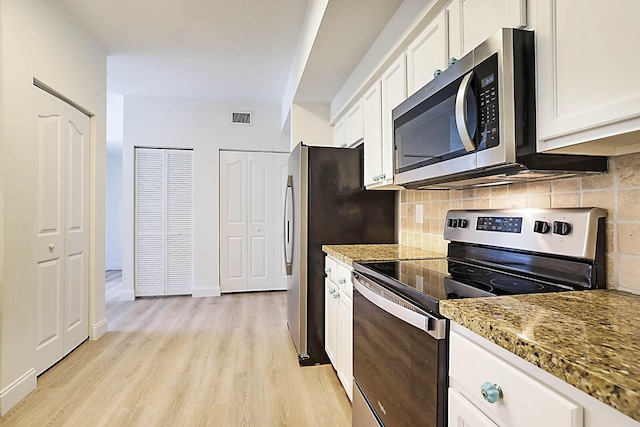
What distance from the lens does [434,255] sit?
1990mm

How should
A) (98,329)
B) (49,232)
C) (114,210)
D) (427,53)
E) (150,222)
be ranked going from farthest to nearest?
(114,210) → (150,222) → (98,329) → (49,232) → (427,53)

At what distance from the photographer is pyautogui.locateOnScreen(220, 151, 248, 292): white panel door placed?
4.84m

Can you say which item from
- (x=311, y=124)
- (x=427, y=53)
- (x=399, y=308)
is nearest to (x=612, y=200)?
(x=399, y=308)

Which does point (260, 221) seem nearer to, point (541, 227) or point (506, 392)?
point (541, 227)

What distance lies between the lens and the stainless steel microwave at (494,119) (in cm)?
102

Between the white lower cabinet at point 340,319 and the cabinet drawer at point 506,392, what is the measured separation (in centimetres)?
103

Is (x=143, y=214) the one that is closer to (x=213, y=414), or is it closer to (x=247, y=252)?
(x=247, y=252)

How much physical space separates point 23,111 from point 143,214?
2.63 metres

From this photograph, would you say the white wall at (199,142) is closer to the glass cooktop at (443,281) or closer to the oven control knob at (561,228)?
the glass cooktop at (443,281)

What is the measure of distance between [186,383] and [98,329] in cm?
140

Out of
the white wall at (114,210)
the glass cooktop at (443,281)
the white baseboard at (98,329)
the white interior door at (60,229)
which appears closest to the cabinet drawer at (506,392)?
the glass cooktop at (443,281)

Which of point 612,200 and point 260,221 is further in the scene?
point 260,221

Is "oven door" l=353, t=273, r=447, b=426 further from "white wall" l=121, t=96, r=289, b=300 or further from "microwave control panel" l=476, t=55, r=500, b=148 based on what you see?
"white wall" l=121, t=96, r=289, b=300

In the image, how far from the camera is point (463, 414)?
84 centimetres
